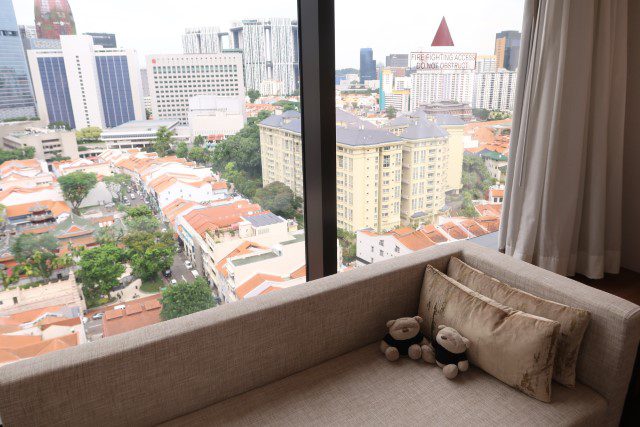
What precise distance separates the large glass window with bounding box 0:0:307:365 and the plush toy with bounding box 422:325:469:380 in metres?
0.93

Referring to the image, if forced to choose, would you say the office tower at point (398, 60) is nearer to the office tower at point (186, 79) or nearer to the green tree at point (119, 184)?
the office tower at point (186, 79)

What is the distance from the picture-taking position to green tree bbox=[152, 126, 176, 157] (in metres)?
2.03

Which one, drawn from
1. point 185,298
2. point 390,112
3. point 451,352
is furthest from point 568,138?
point 185,298

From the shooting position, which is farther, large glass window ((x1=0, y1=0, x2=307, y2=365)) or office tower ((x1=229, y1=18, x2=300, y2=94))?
office tower ((x1=229, y1=18, x2=300, y2=94))

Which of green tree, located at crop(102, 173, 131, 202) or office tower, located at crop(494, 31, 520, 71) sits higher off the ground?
office tower, located at crop(494, 31, 520, 71)

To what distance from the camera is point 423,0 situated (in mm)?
2451

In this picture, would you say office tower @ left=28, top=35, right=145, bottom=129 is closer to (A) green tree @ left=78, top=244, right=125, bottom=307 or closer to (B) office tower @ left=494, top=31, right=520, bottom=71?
(A) green tree @ left=78, top=244, right=125, bottom=307

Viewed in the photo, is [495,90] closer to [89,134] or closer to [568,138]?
[568,138]

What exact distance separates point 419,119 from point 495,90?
0.66 m

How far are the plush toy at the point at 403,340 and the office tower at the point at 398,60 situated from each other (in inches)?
55.8

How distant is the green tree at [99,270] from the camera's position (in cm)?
191

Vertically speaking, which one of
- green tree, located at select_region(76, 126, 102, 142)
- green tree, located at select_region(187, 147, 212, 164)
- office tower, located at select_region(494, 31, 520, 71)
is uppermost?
office tower, located at select_region(494, 31, 520, 71)

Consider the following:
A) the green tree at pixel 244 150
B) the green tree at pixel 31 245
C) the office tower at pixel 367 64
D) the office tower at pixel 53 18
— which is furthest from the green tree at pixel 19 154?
the office tower at pixel 367 64

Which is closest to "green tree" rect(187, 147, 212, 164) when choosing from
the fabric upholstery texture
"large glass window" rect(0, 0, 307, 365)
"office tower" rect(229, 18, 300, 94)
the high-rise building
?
"large glass window" rect(0, 0, 307, 365)
